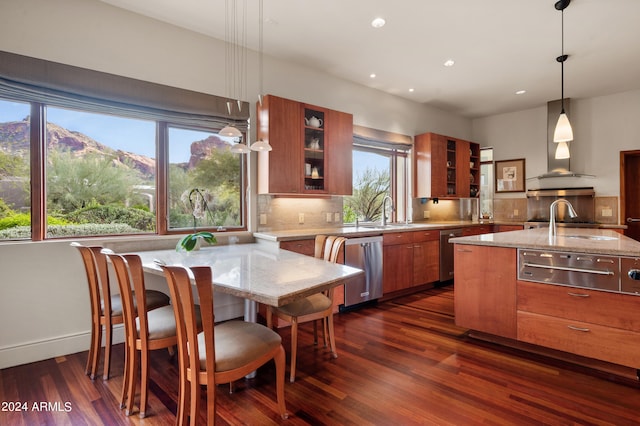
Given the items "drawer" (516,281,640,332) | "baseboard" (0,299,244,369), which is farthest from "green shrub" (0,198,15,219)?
"drawer" (516,281,640,332)

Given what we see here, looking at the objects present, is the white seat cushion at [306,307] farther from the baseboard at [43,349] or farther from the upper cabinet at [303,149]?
the baseboard at [43,349]

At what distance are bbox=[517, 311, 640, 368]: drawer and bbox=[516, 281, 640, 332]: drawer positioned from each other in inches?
1.7

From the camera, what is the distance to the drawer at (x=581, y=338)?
7.36 ft

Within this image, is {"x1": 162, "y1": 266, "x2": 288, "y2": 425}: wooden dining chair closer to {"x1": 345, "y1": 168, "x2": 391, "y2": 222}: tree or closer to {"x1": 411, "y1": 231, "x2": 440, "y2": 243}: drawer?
{"x1": 411, "y1": 231, "x2": 440, "y2": 243}: drawer

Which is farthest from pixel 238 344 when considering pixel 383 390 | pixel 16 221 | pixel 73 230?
pixel 16 221

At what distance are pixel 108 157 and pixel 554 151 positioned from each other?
6.47 m

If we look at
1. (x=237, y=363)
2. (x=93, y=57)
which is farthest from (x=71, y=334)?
(x=93, y=57)

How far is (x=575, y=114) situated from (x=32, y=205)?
741 centimetres

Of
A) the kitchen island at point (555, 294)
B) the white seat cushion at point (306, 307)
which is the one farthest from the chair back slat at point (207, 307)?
the kitchen island at point (555, 294)

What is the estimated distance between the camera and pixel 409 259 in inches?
175

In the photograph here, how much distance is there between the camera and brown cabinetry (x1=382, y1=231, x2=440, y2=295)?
13.8 ft

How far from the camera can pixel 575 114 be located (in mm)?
5602

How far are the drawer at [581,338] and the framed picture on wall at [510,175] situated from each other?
430 centimetres

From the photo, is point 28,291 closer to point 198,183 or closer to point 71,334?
point 71,334
